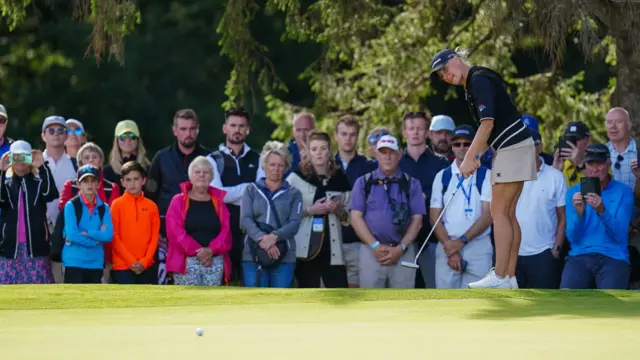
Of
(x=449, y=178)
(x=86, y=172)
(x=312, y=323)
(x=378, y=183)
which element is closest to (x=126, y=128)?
(x=86, y=172)

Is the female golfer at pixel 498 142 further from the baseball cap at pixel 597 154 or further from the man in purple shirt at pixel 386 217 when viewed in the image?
the man in purple shirt at pixel 386 217

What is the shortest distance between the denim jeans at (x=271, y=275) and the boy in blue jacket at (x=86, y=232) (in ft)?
4.28

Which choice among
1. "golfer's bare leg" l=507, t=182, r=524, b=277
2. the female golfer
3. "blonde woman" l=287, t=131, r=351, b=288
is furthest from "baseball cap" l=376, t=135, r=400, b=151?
"golfer's bare leg" l=507, t=182, r=524, b=277

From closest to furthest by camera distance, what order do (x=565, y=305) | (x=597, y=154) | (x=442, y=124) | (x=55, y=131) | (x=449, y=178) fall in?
(x=565, y=305) → (x=597, y=154) → (x=449, y=178) → (x=55, y=131) → (x=442, y=124)

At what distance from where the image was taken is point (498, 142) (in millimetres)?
9297

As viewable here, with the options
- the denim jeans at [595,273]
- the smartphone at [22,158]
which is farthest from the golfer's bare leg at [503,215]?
the smartphone at [22,158]

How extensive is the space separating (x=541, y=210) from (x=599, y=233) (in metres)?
0.71

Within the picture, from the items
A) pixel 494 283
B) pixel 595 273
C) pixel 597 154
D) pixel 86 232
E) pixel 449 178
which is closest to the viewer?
pixel 494 283

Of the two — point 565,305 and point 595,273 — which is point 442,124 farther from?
point 565,305

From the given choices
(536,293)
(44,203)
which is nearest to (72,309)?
(536,293)

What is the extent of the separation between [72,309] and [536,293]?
124 inches

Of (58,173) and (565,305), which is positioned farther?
(58,173)

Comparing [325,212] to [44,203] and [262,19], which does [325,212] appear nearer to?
[44,203]

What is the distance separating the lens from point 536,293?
343 inches
